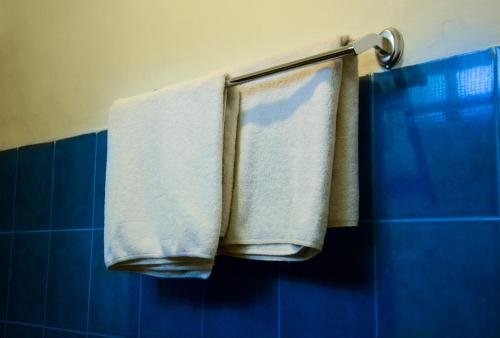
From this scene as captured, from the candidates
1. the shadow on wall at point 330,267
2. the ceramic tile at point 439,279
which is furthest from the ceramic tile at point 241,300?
the ceramic tile at point 439,279

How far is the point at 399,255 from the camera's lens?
850 mm

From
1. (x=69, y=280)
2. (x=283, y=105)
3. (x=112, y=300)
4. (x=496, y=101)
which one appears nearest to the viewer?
(x=496, y=101)

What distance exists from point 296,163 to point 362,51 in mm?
210

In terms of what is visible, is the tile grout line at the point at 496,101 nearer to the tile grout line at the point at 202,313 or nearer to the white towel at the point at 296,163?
the white towel at the point at 296,163

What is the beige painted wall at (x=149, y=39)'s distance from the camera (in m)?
0.87

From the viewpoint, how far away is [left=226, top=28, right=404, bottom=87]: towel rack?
2.64ft

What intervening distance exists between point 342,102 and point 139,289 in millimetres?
677

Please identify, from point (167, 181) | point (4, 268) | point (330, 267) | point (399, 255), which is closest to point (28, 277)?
point (4, 268)

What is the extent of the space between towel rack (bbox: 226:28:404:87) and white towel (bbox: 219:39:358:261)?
0.12ft

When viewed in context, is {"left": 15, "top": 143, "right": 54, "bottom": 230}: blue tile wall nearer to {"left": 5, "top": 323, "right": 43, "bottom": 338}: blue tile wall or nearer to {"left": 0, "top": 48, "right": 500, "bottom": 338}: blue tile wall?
{"left": 5, "top": 323, "right": 43, "bottom": 338}: blue tile wall

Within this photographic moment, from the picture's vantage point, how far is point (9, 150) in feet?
5.12

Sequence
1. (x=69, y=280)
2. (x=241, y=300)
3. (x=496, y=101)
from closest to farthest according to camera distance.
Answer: (x=496, y=101), (x=241, y=300), (x=69, y=280)

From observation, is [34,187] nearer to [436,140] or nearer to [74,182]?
[74,182]

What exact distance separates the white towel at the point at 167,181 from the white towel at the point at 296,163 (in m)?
0.05
